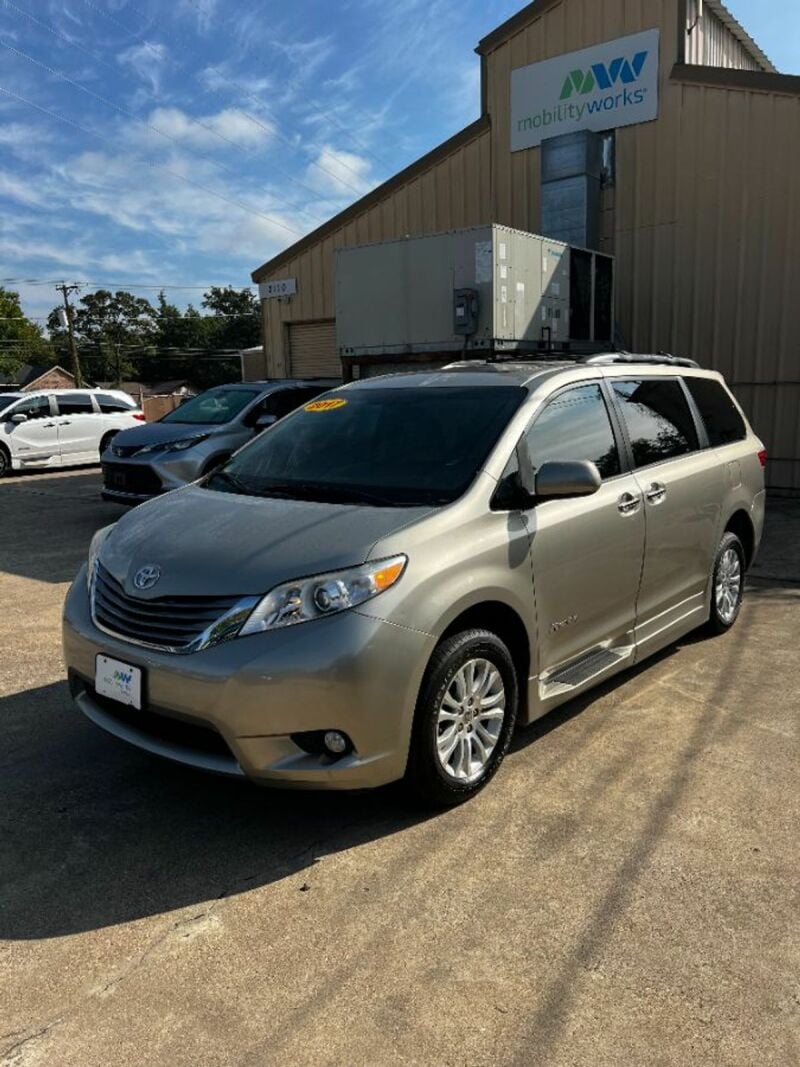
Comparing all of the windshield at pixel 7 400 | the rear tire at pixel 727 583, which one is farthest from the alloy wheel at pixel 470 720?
the windshield at pixel 7 400

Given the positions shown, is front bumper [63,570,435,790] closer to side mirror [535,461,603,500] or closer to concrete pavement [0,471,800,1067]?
concrete pavement [0,471,800,1067]

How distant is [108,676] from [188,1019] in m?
1.28

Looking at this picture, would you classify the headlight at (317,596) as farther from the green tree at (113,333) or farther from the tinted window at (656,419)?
the green tree at (113,333)

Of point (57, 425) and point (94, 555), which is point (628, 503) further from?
point (57, 425)

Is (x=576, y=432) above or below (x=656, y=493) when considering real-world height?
above

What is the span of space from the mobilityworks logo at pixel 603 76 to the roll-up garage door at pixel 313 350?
5.66 meters

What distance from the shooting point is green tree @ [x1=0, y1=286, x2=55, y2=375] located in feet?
266

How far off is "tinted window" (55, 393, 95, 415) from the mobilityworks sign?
30.4ft

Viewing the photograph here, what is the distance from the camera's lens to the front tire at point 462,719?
2.98 m

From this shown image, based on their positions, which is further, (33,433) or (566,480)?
(33,433)

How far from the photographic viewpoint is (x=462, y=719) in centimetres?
315

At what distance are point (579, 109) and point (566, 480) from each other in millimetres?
10729

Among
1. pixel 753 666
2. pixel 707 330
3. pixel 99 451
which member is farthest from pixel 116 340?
pixel 753 666

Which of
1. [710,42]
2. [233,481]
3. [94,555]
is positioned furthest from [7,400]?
[94,555]
